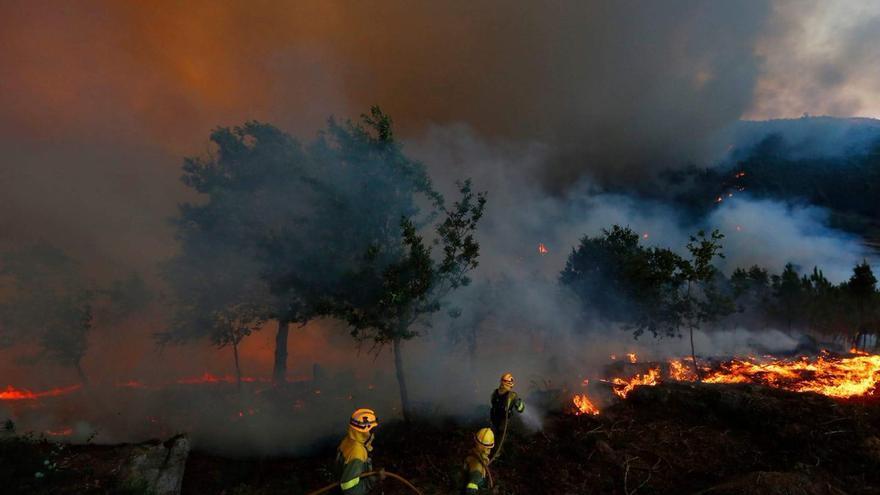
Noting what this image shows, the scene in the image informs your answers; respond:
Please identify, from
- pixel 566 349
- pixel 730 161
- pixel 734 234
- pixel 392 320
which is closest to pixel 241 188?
pixel 392 320

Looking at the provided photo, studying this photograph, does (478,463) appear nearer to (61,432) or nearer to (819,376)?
(819,376)

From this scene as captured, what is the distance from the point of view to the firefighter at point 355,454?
5848 millimetres

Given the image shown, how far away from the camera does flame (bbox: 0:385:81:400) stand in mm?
22648

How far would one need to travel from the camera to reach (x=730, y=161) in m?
187

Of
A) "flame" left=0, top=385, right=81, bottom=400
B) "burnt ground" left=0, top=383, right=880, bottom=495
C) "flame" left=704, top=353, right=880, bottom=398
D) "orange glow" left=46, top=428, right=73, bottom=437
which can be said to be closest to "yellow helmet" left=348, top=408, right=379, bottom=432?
"burnt ground" left=0, top=383, right=880, bottom=495

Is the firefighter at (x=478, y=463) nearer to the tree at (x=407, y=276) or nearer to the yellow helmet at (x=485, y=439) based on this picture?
the yellow helmet at (x=485, y=439)

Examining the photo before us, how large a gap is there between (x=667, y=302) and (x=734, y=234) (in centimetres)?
8796

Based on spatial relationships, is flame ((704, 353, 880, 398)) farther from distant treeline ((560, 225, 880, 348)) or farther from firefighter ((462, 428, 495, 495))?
firefighter ((462, 428, 495, 495))

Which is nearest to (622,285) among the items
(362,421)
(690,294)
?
(690,294)

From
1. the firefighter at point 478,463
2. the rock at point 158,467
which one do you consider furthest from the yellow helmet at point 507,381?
the rock at point 158,467

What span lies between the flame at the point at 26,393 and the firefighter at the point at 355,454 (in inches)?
1098

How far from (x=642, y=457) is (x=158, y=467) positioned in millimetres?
12059

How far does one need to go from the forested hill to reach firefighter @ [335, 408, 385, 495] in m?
135

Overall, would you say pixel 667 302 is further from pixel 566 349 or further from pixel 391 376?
pixel 391 376
